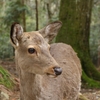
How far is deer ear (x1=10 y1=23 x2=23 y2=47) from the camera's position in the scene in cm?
532

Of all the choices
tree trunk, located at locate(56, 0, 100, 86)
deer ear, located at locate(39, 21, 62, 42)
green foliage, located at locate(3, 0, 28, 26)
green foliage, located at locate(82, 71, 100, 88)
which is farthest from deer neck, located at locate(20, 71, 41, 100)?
green foliage, located at locate(3, 0, 28, 26)

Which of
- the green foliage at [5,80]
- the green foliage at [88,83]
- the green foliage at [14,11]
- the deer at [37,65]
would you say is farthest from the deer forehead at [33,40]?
the green foliage at [14,11]

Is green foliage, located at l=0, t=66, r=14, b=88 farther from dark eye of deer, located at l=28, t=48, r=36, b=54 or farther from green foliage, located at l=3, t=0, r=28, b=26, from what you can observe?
green foliage, located at l=3, t=0, r=28, b=26

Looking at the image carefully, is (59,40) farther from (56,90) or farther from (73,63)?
(56,90)

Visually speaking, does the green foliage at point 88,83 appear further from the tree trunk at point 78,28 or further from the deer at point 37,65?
the deer at point 37,65

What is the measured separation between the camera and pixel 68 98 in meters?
6.88

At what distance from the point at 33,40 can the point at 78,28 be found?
22.0ft

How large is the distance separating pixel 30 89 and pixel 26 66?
49 centimetres

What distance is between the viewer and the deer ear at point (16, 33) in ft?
17.4

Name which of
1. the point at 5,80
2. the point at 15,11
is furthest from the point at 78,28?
the point at 15,11

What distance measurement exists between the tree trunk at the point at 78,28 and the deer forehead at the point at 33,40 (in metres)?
6.53

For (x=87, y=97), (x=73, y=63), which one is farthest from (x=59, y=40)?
(x=73, y=63)

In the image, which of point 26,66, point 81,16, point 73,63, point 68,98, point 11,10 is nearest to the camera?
point 26,66

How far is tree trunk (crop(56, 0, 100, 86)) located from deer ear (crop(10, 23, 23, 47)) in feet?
21.6
